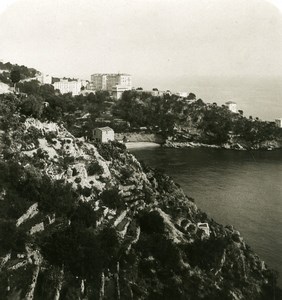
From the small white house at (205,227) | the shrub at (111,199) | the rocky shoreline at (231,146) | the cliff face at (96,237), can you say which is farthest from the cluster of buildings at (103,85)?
the small white house at (205,227)

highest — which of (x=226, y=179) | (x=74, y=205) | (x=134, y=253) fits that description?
(x=74, y=205)

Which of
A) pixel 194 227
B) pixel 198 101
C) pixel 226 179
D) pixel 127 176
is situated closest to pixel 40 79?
pixel 198 101

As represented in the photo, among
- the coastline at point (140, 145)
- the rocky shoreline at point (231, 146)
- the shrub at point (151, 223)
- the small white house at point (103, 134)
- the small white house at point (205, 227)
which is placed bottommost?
the coastline at point (140, 145)

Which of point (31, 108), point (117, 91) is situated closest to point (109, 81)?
point (117, 91)

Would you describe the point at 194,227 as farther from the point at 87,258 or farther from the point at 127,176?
the point at 87,258

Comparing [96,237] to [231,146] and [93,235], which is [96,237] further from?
[231,146]

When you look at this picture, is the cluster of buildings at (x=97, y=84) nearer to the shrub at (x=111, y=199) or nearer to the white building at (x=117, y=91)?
the white building at (x=117, y=91)
